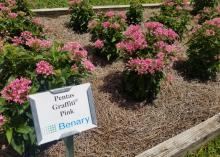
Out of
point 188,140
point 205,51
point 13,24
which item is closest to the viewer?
point 188,140

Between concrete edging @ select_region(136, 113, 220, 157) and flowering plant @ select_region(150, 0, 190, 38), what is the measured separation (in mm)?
2259

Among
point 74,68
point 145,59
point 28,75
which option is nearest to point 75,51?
point 74,68

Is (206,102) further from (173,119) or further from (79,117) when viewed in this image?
(79,117)

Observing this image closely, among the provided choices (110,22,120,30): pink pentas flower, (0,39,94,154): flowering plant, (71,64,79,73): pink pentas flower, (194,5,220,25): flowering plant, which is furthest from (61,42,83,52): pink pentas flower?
(194,5,220,25): flowering plant

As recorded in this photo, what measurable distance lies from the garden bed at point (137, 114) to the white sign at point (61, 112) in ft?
4.38

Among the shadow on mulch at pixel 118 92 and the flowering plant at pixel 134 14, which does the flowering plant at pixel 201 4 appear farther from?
the shadow on mulch at pixel 118 92

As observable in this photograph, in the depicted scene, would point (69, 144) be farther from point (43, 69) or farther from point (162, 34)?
point (162, 34)

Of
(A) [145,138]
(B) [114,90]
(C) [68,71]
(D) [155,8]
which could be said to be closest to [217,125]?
(A) [145,138]

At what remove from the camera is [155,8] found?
8.70m

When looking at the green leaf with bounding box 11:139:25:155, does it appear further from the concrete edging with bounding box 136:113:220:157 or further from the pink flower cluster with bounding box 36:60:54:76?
the concrete edging with bounding box 136:113:220:157

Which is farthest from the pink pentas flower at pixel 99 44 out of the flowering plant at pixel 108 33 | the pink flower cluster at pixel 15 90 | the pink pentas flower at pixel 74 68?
the pink flower cluster at pixel 15 90

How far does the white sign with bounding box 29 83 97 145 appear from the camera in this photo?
3014mm

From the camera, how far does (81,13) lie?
696 centimetres

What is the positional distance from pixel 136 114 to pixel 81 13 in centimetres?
259
